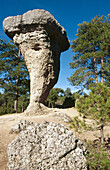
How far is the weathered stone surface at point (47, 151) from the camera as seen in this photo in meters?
2.20

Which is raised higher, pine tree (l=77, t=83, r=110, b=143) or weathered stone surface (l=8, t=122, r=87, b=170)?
pine tree (l=77, t=83, r=110, b=143)

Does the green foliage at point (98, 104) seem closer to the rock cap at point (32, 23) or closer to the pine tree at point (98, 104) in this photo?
the pine tree at point (98, 104)

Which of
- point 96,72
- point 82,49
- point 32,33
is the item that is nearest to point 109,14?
point 82,49

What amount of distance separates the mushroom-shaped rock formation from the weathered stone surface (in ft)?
22.7

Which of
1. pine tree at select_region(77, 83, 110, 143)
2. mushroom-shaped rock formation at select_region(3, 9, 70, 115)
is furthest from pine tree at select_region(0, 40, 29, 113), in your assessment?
pine tree at select_region(77, 83, 110, 143)

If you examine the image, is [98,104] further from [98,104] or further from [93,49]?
[93,49]

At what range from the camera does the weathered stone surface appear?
7.22 ft

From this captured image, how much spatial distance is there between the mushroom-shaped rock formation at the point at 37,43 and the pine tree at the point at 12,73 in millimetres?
4122

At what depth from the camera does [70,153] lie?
230 centimetres

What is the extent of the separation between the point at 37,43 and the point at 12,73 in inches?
229

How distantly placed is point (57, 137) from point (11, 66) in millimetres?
14233

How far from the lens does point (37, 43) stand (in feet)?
33.6

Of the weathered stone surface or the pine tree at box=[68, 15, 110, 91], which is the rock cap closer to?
the pine tree at box=[68, 15, 110, 91]

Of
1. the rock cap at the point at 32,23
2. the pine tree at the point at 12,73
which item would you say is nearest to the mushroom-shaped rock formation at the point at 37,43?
the rock cap at the point at 32,23
